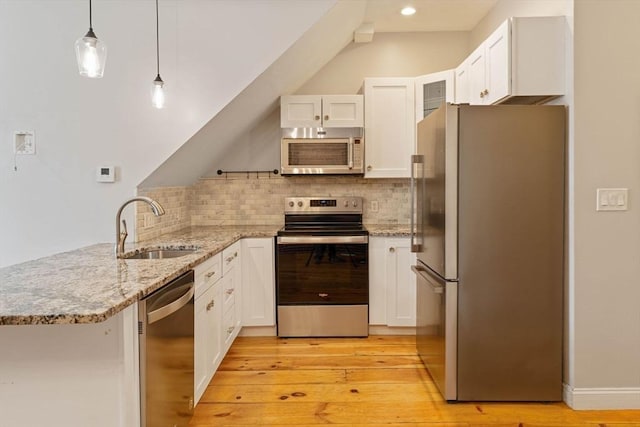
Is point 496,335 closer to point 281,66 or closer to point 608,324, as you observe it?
point 608,324

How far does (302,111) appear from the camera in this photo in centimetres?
381

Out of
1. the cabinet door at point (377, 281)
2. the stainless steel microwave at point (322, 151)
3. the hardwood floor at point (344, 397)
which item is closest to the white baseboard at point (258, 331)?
the hardwood floor at point (344, 397)

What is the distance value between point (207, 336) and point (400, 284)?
1758mm

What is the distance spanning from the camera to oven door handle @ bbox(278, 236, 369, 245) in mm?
3516

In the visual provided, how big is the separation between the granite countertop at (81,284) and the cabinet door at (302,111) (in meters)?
1.58

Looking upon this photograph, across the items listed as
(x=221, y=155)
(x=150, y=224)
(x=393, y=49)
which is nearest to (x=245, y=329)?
→ (x=150, y=224)

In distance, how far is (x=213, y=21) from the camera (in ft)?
9.46

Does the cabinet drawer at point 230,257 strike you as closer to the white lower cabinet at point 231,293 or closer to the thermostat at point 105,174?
the white lower cabinet at point 231,293

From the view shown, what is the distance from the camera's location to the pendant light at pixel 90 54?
1700mm

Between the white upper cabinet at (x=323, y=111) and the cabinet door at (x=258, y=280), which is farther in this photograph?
the white upper cabinet at (x=323, y=111)

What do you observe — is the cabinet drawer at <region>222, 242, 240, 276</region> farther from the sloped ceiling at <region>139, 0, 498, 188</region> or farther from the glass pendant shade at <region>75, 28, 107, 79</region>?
the glass pendant shade at <region>75, 28, 107, 79</region>

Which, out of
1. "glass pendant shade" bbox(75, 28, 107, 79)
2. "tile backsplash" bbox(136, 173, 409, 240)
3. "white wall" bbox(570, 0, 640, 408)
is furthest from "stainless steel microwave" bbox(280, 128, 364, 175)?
"glass pendant shade" bbox(75, 28, 107, 79)

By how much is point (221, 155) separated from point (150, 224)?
119cm

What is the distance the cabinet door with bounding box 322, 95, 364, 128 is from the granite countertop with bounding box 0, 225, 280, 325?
170 centimetres
